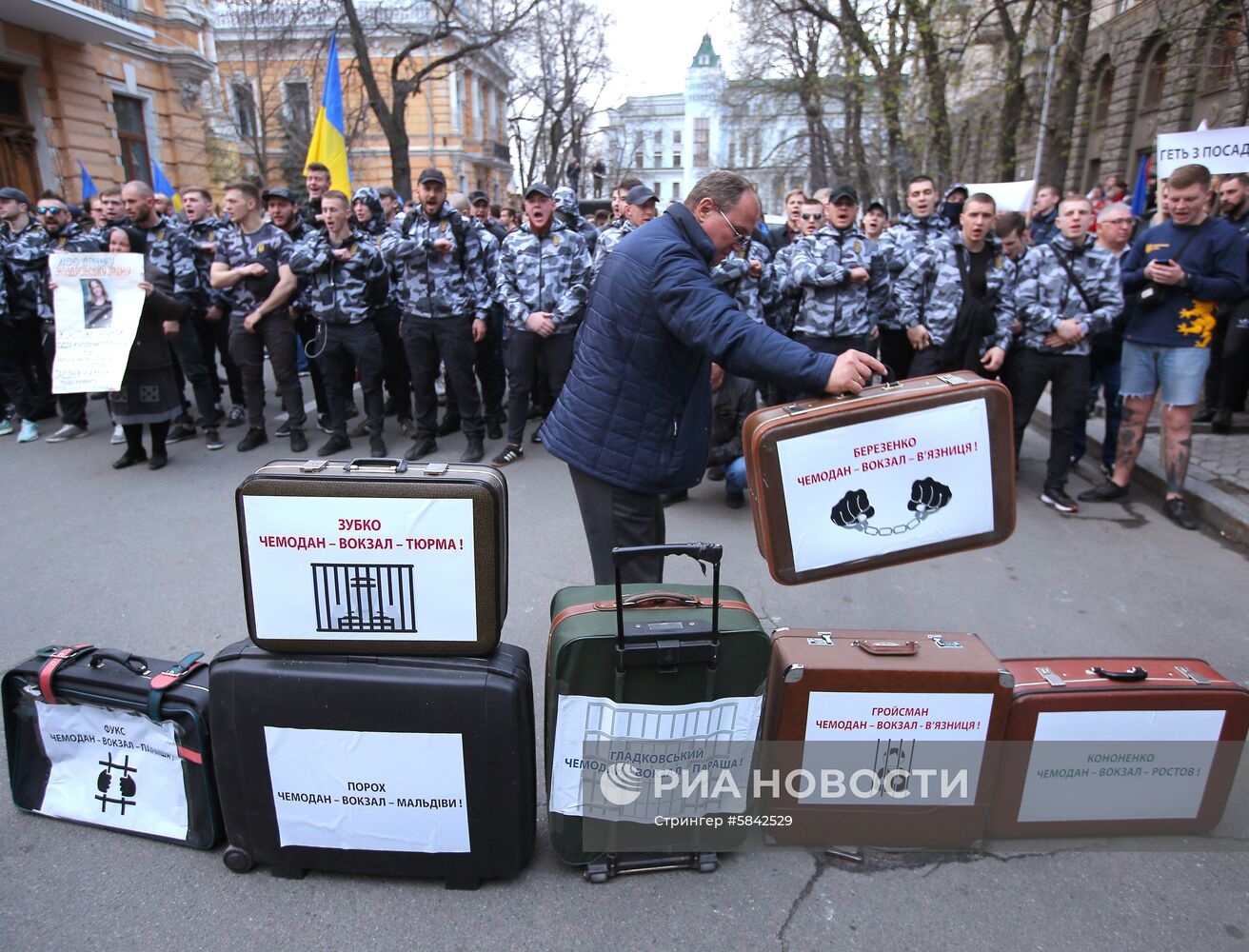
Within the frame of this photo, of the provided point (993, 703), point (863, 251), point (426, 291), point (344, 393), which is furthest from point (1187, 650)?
point (344, 393)

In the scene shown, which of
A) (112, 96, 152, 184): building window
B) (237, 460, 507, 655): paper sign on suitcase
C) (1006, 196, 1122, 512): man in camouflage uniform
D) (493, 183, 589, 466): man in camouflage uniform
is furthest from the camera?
(112, 96, 152, 184): building window

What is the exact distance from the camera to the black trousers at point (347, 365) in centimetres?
664

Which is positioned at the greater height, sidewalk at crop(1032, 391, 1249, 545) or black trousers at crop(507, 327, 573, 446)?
black trousers at crop(507, 327, 573, 446)

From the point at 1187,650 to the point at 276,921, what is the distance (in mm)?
3953

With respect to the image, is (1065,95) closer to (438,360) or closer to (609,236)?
(609,236)

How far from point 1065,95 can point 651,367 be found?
46.3 feet

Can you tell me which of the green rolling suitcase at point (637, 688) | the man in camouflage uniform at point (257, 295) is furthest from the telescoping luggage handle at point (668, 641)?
the man in camouflage uniform at point (257, 295)

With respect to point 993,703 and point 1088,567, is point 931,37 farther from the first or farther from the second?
point 993,703

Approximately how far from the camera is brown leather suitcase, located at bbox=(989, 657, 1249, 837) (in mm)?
2398

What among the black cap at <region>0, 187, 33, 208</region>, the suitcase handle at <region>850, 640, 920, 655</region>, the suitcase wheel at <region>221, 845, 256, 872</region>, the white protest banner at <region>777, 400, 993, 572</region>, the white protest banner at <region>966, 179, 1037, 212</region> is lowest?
the suitcase wheel at <region>221, 845, 256, 872</region>

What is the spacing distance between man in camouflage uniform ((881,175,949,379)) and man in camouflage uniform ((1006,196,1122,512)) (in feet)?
2.37

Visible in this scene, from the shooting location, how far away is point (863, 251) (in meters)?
6.05

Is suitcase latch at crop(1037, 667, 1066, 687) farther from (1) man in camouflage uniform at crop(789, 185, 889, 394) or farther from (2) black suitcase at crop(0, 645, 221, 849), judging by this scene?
(1) man in camouflage uniform at crop(789, 185, 889, 394)

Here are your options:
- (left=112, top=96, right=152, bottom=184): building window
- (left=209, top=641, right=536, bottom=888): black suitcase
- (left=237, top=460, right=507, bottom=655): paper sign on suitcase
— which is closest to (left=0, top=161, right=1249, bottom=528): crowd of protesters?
(left=237, top=460, right=507, bottom=655): paper sign on suitcase
